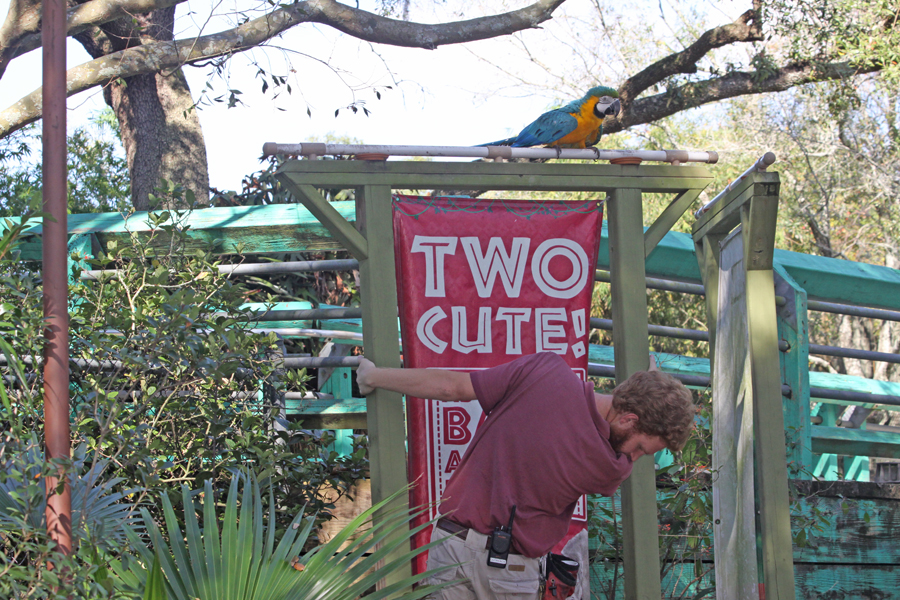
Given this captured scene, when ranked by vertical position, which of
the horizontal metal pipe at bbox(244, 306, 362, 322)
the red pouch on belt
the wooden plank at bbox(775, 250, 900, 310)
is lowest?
the red pouch on belt

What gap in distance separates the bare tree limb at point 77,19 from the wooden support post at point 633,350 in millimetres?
4100

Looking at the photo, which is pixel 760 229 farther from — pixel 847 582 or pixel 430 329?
pixel 847 582

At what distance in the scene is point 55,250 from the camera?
2014 mm

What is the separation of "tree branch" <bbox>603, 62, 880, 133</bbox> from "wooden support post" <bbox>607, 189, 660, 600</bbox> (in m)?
5.61

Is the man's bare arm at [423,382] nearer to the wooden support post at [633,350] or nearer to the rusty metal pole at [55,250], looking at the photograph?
the wooden support post at [633,350]

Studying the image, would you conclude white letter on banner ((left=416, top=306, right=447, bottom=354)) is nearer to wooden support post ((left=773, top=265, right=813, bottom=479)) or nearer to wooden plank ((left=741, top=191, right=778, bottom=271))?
wooden plank ((left=741, top=191, right=778, bottom=271))

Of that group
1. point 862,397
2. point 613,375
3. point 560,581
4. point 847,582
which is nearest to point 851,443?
point 862,397

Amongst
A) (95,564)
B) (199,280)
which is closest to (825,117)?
(199,280)

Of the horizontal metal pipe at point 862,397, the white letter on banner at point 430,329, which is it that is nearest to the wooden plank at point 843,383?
the horizontal metal pipe at point 862,397

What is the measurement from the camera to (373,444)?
10.3 ft

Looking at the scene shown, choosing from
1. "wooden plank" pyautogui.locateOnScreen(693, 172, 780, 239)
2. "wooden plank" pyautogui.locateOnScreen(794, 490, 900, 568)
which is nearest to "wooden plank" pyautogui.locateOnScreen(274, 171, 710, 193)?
"wooden plank" pyautogui.locateOnScreen(693, 172, 780, 239)

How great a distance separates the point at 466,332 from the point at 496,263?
33 cm

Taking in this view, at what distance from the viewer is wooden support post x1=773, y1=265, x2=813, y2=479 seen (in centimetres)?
390

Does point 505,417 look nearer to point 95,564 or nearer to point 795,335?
point 95,564
